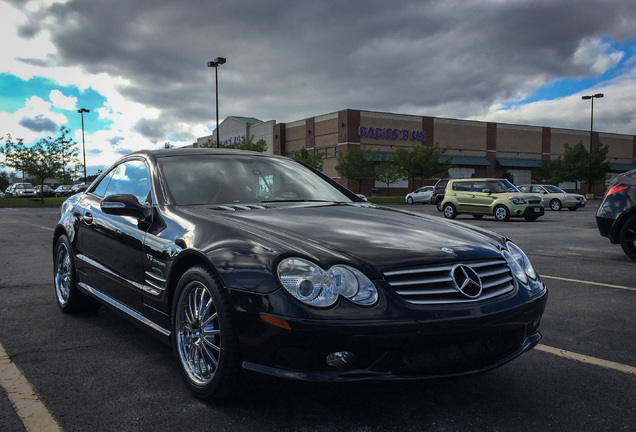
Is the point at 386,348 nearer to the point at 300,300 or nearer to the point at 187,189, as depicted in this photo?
the point at 300,300

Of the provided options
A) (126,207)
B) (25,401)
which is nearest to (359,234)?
(126,207)

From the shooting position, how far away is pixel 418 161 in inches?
1841

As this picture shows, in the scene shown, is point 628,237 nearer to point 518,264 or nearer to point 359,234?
point 518,264

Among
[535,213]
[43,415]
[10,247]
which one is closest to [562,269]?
[43,415]

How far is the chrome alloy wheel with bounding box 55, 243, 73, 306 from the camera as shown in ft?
15.7

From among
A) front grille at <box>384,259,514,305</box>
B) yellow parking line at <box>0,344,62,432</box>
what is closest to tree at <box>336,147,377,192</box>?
yellow parking line at <box>0,344,62,432</box>

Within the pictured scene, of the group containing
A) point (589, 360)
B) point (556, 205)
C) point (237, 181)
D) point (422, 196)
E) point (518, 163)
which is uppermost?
point (518, 163)

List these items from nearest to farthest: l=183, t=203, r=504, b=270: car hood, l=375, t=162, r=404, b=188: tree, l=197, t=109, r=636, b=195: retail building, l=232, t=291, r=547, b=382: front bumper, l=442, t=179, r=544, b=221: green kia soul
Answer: l=232, t=291, r=547, b=382: front bumper → l=183, t=203, r=504, b=270: car hood → l=442, t=179, r=544, b=221: green kia soul → l=375, t=162, r=404, b=188: tree → l=197, t=109, r=636, b=195: retail building

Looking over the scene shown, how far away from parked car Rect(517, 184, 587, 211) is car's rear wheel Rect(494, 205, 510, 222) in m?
8.96

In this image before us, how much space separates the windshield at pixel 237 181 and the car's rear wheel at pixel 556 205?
88.4 feet

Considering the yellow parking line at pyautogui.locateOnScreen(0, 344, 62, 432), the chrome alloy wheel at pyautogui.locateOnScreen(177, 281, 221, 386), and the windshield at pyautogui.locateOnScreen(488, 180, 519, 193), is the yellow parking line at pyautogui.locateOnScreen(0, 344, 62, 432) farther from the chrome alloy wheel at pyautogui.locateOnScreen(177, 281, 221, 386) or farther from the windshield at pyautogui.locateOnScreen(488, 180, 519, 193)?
the windshield at pyautogui.locateOnScreen(488, 180, 519, 193)

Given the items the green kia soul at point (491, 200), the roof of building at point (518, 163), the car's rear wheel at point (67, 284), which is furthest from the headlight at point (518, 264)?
the roof of building at point (518, 163)

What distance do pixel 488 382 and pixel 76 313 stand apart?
357 centimetres

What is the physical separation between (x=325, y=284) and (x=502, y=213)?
18.4m
